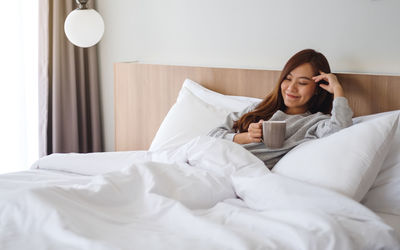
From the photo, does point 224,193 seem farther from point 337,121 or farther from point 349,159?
point 337,121

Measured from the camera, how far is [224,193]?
1742mm

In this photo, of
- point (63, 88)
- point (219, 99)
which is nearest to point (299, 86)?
point (219, 99)

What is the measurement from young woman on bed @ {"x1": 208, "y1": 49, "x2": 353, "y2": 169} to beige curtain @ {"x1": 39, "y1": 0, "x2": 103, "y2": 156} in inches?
52.9

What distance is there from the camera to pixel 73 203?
4.78ft

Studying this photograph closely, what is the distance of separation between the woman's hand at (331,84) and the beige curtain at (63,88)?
69.5 inches

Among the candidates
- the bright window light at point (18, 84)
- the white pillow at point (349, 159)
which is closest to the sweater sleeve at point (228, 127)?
the white pillow at point (349, 159)

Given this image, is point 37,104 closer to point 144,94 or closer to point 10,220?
point 144,94

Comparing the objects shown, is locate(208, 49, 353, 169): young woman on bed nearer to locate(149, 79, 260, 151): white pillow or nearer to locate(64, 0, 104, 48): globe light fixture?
locate(149, 79, 260, 151): white pillow

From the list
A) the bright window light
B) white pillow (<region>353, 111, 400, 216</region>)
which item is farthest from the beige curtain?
white pillow (<region>353, 111, 400, 216</region>)

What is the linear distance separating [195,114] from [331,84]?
0.74 m

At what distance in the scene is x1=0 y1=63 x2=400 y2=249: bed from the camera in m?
1.31

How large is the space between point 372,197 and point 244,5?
129cm

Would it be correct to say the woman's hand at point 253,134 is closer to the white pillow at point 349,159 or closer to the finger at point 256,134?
the finger at point 256,134

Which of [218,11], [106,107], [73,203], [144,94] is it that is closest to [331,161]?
[73,203]
